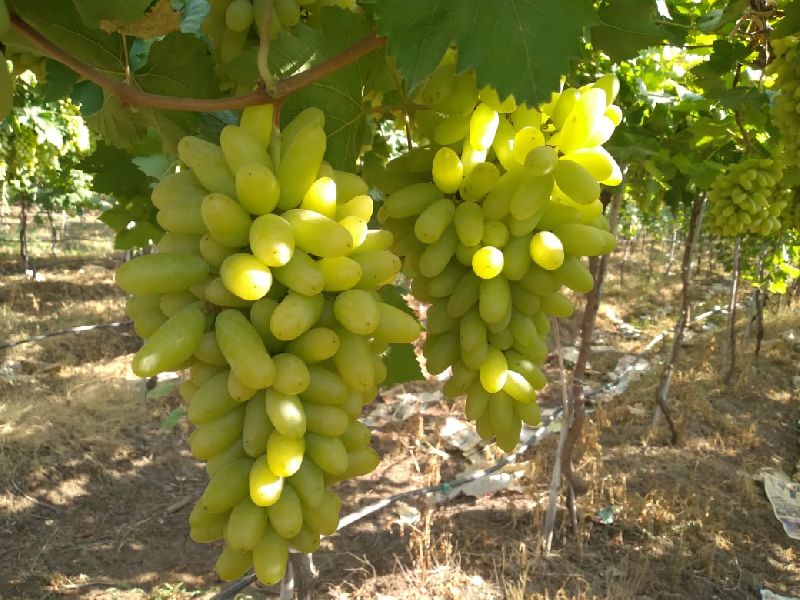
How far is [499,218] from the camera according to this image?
1.06 meters

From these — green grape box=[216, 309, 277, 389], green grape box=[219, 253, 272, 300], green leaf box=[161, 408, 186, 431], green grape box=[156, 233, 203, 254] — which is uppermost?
green grape box=[156, 233, 203, 254]

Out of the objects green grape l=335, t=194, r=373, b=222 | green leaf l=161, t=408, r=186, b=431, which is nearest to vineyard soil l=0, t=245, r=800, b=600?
green leaf l=161, t=408, r=186, b=431

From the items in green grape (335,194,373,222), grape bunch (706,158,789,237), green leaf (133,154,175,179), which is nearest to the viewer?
green grape (335,194,373,222)

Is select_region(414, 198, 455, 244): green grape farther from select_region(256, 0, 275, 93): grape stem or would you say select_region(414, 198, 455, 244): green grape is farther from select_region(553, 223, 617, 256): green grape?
select_region(256, 0, 275, 93): grape stem

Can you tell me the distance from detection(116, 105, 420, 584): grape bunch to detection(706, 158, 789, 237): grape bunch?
8.25ft

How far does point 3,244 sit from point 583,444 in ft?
57.4

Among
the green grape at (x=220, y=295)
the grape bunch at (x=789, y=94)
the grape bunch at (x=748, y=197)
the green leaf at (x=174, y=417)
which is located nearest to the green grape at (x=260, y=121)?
the green grape at (x=220, y=295)

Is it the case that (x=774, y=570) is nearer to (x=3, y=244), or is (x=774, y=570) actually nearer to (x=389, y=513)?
(x=389, y=513)

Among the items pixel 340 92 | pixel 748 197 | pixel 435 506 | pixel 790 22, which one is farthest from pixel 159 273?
pixel 435 506

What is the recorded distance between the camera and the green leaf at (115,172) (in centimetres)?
186

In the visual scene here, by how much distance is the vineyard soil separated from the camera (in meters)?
4.41

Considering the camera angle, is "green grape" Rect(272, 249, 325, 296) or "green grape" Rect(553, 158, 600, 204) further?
"green grape" Rect(553, 158, 600, 204)

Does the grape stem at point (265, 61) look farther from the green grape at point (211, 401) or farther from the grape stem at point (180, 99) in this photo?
the green grape at point (211, 401)

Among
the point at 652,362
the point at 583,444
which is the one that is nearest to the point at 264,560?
the point at 583,444
